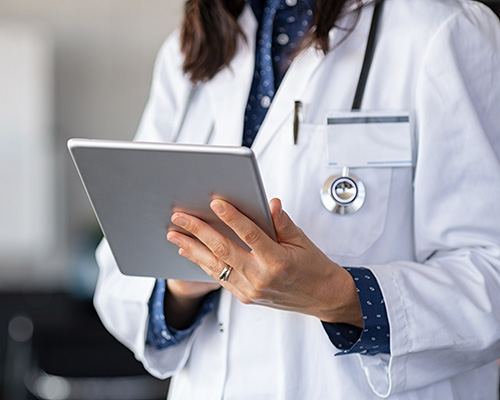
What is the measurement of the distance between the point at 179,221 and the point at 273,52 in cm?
49

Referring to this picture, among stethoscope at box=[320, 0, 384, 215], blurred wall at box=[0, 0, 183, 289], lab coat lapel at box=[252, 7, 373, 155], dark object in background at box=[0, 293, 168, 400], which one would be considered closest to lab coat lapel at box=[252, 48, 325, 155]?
lab coat lapel at box=[252, 7, 373, 155]

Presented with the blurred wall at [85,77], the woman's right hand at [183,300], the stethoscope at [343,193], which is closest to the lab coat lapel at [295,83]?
the stethoscope at [343,193]

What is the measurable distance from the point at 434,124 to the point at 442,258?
214 millimetres

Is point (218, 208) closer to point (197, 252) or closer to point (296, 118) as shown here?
point (197, 252)

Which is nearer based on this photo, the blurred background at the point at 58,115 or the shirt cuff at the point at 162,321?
the shirt cuff at the point at 162,321

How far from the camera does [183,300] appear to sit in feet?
4.38

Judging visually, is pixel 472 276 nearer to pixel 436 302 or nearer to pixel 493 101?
pixel 436 302

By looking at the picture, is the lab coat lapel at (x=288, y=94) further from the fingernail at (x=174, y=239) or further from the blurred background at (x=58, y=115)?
the blurred background at (x=58, y=115)

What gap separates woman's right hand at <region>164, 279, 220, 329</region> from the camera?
129cm

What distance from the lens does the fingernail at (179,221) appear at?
102 cm

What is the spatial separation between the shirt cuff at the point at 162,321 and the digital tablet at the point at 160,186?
0.18 m

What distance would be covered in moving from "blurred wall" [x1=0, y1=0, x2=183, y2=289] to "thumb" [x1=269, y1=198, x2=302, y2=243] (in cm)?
297

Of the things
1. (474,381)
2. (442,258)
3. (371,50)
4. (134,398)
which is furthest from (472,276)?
(134,398)

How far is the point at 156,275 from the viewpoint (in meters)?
1.22
